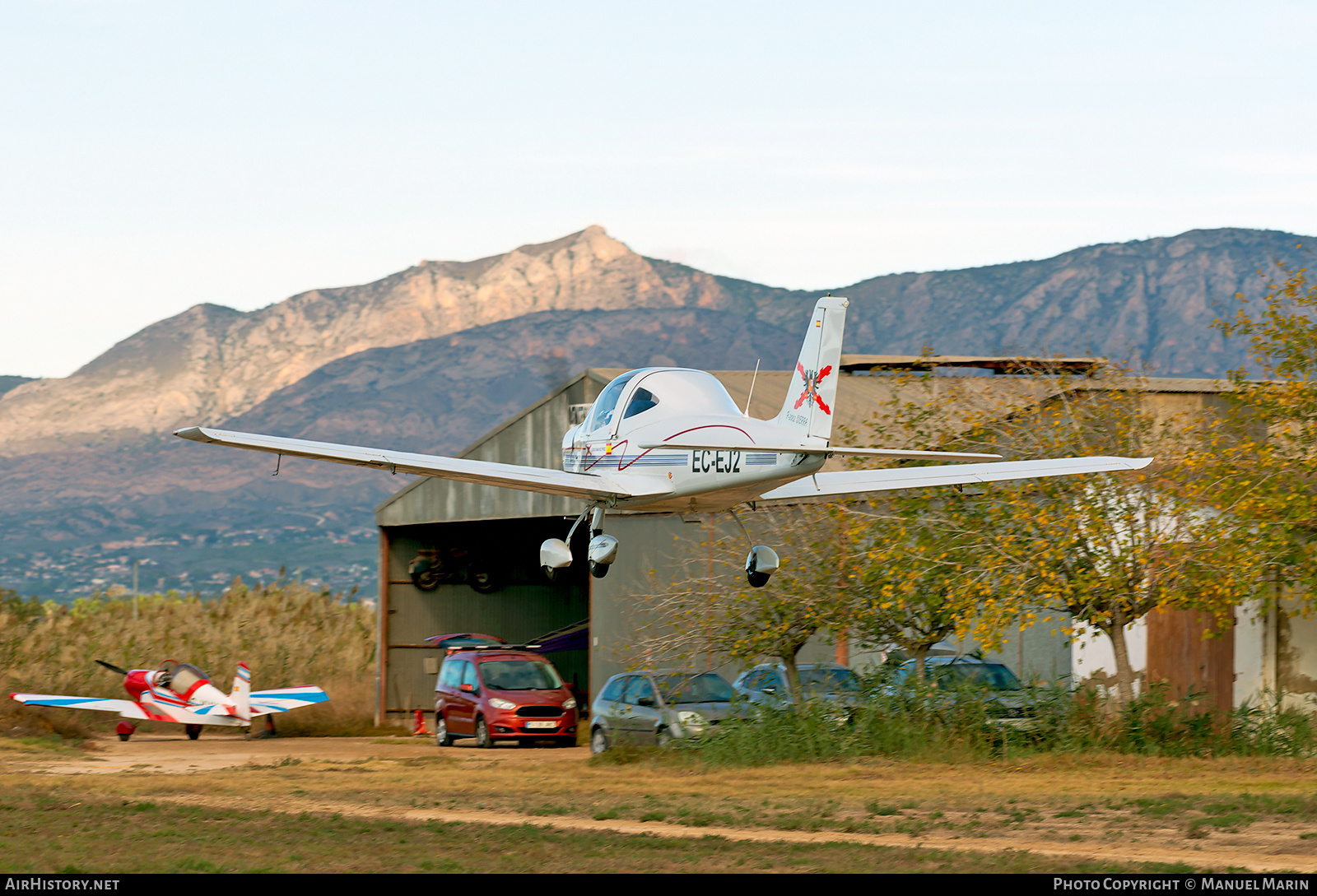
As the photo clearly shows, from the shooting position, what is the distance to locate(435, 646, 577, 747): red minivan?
28.1m

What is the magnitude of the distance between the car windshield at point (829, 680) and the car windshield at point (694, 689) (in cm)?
130

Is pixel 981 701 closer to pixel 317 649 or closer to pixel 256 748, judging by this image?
pixel 256 748

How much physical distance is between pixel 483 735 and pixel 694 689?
6.02 metres

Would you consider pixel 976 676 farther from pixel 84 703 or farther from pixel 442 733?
pixel 84 703

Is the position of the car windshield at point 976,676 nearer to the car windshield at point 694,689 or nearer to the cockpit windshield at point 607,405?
the car windshield at point 694,689

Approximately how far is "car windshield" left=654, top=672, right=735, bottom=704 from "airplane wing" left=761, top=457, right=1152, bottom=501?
29.5 feet

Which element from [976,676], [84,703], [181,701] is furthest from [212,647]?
[976,676]

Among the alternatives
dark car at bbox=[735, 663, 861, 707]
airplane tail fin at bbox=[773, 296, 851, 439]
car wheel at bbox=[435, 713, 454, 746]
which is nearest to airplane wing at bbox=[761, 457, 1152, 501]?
airplane tail fin at bbox=[773, 296, 851, 439]

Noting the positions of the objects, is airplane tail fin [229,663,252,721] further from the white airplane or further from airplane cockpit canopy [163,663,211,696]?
the white airplane

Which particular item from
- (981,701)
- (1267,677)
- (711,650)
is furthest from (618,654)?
(1267,677)

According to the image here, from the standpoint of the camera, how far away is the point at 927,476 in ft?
49.7

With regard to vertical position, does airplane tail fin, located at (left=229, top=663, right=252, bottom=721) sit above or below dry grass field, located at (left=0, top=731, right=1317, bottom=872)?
below
